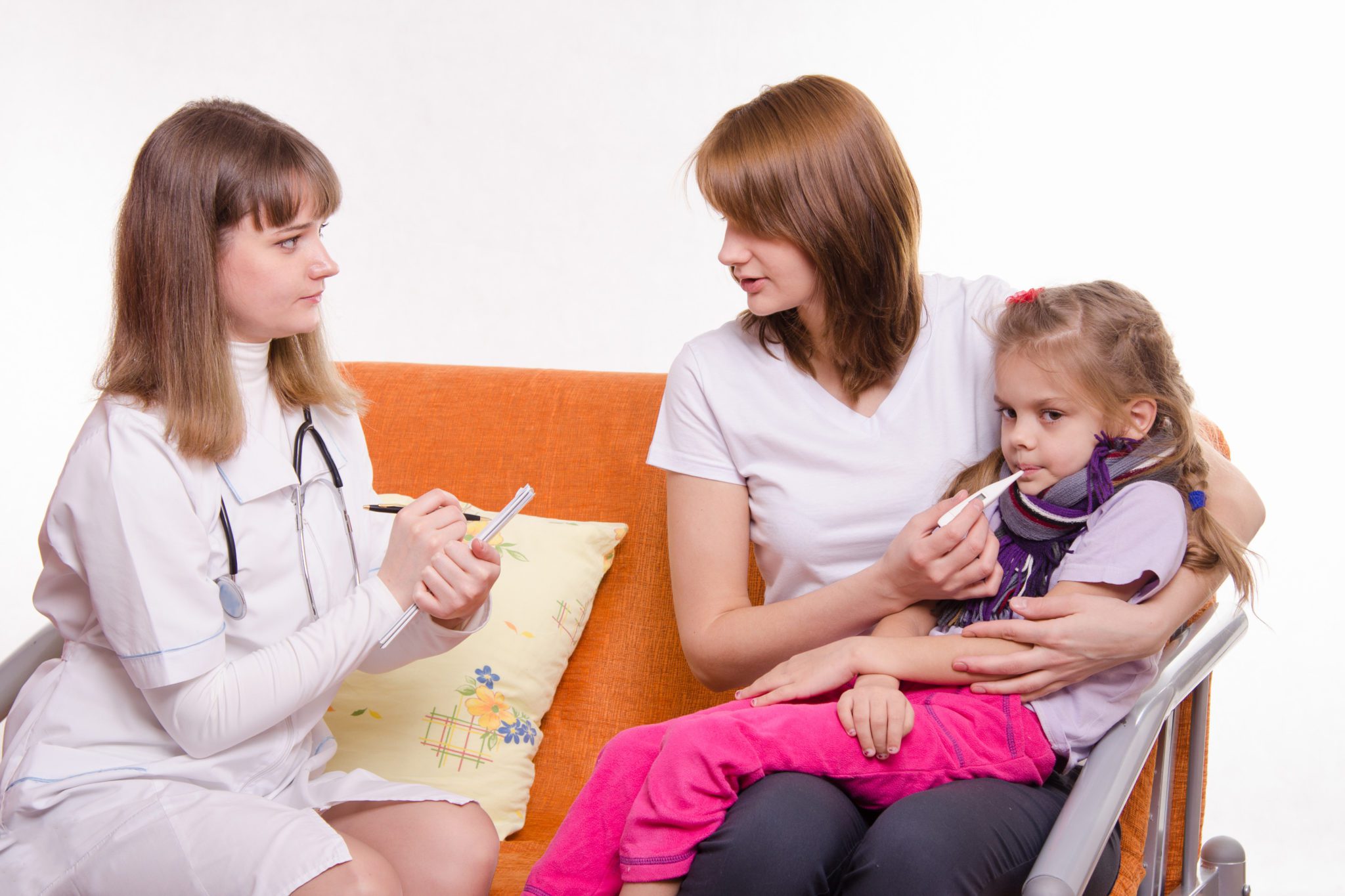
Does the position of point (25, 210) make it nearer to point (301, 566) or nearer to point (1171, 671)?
point (301, 566)

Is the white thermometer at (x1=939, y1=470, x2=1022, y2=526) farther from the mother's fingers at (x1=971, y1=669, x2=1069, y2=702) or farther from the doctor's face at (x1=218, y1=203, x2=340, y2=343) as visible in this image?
the doctor's face at (x1=218, y1=203, x2=340, y2=343)

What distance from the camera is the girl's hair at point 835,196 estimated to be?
1.50 metres

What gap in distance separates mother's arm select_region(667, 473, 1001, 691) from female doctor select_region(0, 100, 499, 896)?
32cm

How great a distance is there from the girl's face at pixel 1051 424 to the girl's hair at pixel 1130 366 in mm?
11

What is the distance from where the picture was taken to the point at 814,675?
1.37m

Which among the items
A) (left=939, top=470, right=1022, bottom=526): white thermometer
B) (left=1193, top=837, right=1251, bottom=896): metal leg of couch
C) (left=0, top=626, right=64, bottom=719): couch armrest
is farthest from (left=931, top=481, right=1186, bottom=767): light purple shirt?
(left=0, top=626, right=64, bottom=719): couch armrest

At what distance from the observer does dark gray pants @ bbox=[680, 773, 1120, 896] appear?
1163 millimetres

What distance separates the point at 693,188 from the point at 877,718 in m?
1.66

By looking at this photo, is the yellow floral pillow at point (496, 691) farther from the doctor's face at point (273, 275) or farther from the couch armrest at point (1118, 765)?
the couch armrest at point (1118, 765)

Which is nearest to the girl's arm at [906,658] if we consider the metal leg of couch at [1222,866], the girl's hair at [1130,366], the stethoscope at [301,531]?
the girl's hair at [1130,366]

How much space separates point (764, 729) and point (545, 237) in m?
1.71

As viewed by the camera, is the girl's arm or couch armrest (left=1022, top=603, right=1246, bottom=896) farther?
the girl's arm

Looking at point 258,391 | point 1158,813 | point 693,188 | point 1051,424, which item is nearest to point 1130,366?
point 1051,424

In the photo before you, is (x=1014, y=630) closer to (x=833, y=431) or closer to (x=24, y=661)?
(x=833, y=431)
